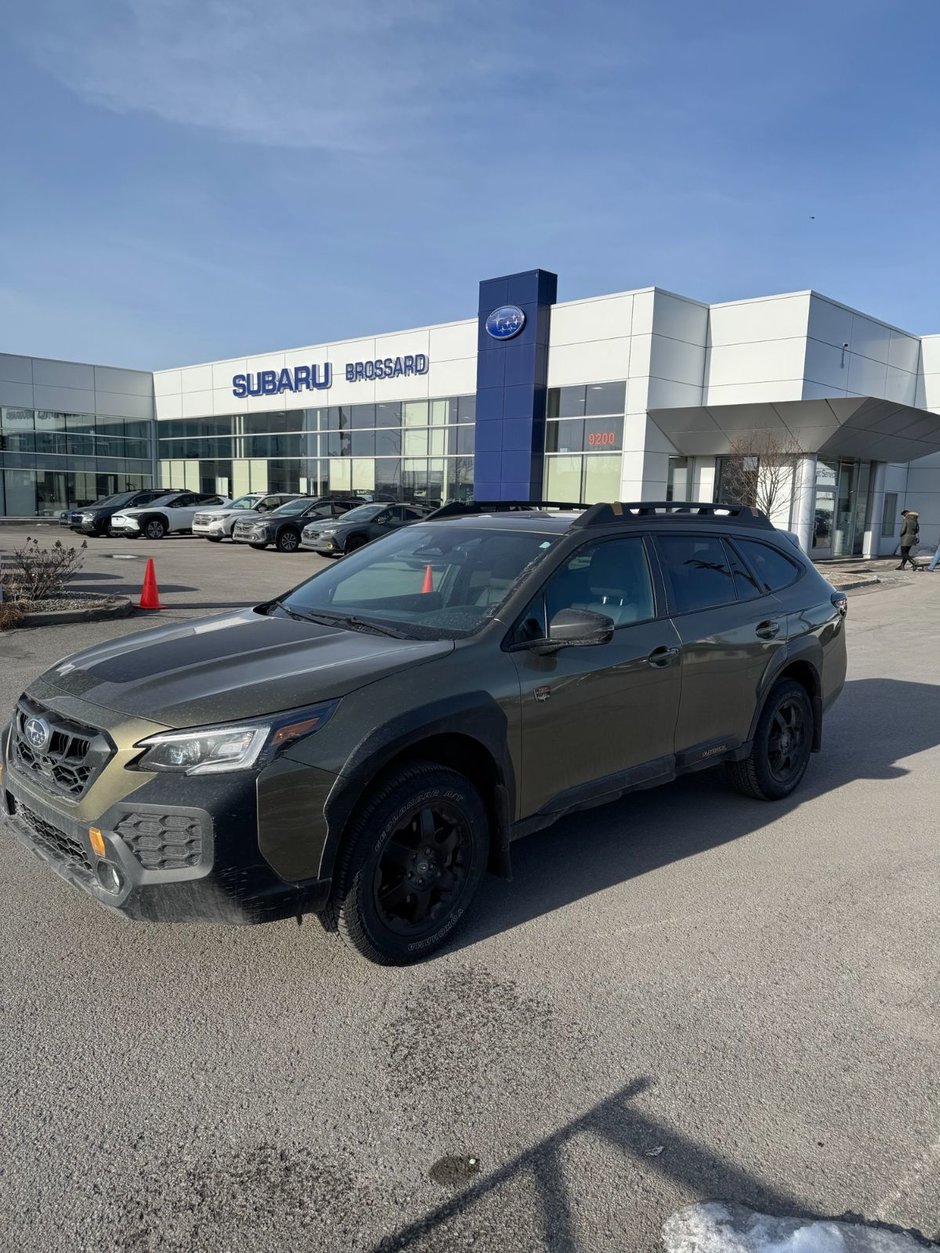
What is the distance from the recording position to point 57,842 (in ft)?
11.1

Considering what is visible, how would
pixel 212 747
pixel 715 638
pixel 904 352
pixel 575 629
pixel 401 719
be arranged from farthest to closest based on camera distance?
pixel 904 352 → pixel 715 638 → pixel 575 629 → pixel 401 719 → pixel 212 747

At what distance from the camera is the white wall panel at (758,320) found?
82.8 feet

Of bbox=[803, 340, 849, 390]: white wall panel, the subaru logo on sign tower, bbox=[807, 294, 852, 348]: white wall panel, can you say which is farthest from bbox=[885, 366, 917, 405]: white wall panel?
the subaru logo on sign tower

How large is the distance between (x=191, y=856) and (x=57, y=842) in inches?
27.1

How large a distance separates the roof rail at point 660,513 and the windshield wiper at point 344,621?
113 cm

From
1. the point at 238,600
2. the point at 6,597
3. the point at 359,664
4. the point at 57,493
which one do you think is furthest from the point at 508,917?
the point at 57,493

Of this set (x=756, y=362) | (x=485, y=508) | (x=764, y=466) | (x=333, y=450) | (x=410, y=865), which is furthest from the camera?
(x=333, y=450)

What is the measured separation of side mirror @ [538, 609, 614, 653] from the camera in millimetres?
3857

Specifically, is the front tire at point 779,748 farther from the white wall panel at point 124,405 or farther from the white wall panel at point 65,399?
the white wall panel at point 124,405

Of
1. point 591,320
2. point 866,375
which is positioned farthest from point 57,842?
point 866,375

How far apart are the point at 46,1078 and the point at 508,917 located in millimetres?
1915

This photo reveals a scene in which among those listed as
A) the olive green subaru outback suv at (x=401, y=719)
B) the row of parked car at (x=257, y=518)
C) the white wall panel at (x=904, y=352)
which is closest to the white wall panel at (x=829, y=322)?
the white wall panel at (x=904, y=352)

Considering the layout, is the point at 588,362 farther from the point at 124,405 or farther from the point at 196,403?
the point at 124,405

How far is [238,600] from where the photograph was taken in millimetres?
14555
